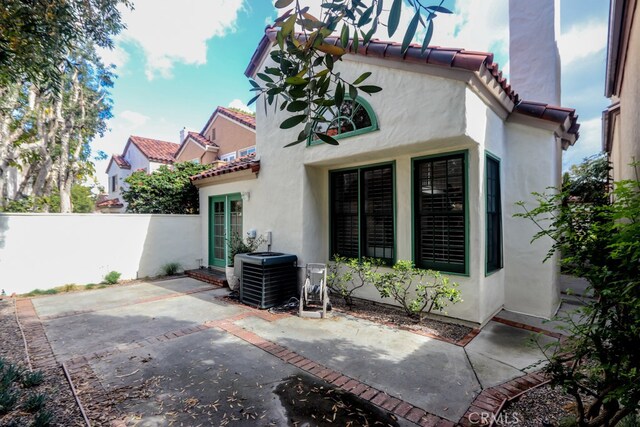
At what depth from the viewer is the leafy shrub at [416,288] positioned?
5.63 meters

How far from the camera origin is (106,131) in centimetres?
1916

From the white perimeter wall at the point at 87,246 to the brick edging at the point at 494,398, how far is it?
10.6 meters

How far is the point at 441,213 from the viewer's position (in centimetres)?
603

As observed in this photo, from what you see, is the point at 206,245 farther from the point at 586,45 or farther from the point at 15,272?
the point at 586,45

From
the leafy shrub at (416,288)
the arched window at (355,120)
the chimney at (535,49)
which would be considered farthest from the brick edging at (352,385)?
the chimney at (535,49)

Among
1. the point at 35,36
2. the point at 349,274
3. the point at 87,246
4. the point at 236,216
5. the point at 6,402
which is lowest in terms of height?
the point at 6,402

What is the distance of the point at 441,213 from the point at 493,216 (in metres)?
1.20

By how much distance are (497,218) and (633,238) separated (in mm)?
4780

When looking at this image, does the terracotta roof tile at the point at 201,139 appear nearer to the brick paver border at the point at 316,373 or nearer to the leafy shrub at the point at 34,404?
the brick paver border at the point at 316,373

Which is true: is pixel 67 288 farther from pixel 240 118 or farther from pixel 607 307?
pixel 240 118

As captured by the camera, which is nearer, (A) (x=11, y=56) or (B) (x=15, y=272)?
(A) (x=11, y=56)

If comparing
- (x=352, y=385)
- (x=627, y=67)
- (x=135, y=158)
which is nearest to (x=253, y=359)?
(x=352, y=385)

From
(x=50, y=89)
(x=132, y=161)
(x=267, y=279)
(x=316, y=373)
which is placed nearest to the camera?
(x=316, y=373)

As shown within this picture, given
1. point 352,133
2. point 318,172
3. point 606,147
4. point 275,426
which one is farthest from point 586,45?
point 275,426
